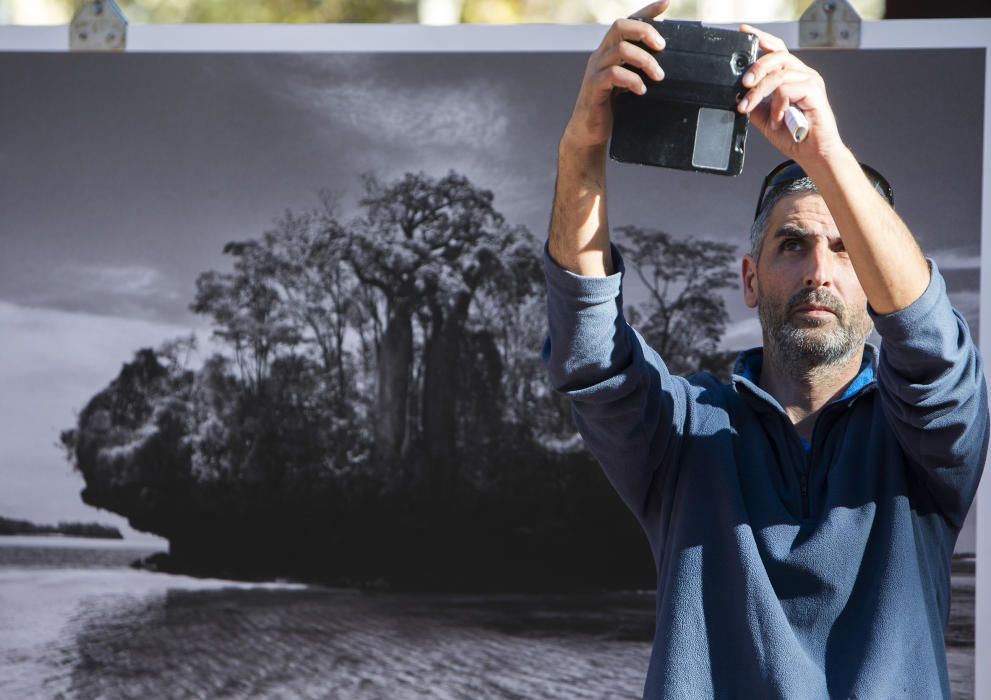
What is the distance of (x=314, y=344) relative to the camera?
2.75 m

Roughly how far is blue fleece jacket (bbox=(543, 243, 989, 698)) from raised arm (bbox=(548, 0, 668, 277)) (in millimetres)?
25

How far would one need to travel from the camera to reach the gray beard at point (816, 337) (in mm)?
1234

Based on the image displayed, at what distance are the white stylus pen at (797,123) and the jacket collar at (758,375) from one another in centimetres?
36

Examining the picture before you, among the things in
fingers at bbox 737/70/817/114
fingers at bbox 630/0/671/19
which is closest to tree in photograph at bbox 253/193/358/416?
fingers at bbox 630/0/671/19

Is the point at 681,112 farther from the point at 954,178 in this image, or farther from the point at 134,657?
the point at 134,657

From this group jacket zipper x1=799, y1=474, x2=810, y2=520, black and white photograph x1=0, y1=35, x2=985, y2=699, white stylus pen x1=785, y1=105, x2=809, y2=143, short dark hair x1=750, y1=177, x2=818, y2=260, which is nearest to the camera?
white stylus pen x1=785, y1=105, x2=809, y2=143

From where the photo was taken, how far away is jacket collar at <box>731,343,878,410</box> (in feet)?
4.13

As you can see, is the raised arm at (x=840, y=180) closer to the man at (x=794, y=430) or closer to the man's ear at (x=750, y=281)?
the man at (x=794, y=430)

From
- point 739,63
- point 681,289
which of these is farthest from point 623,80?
point 681,289

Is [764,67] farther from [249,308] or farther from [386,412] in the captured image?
[249,308]

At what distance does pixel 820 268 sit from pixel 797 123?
0.27 metres

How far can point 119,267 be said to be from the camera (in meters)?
2.79

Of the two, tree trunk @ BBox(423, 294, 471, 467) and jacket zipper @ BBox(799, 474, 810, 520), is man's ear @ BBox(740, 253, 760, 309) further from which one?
tree trunk @ BBox(423, 294, 471, 467)

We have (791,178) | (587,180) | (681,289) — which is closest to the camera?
(587,180)
